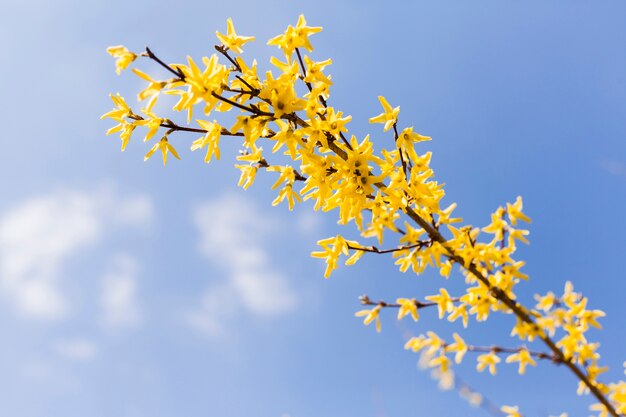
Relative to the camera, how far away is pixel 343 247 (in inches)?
149

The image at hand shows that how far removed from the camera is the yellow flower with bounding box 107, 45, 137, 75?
3.09 m

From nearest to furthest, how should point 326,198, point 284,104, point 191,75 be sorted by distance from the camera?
1. point 191,75
2. point 284,104
3. point 326,198

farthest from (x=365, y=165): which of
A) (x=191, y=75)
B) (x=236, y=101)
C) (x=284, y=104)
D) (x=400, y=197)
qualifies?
(x=191, y=75)

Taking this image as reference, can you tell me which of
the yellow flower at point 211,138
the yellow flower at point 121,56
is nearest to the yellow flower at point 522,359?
the yellow flower at point 211,138

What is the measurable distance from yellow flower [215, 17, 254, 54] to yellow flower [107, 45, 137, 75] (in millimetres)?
692

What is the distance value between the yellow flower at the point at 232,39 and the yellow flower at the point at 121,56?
0.69 m

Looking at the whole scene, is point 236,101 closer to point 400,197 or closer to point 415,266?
point 400,197

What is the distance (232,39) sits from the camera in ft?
11.7

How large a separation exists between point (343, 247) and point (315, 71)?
1.42 m

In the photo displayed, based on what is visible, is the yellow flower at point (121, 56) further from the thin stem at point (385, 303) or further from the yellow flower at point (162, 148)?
the thin stem at point (385, 303)

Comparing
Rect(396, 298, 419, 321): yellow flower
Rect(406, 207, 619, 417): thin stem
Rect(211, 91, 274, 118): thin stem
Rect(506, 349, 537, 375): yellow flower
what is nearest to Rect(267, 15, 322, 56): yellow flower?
Rect(211, 91, 274, 118): thin stem

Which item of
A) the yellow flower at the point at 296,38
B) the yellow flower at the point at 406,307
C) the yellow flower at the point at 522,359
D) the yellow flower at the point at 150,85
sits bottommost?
the yellow flower at the point at 522,359

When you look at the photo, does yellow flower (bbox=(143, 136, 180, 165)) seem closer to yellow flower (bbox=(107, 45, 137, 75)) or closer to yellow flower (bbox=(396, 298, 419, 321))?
yellow flower (bbox=(107, 45, 137, 75))

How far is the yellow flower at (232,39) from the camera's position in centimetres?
351
